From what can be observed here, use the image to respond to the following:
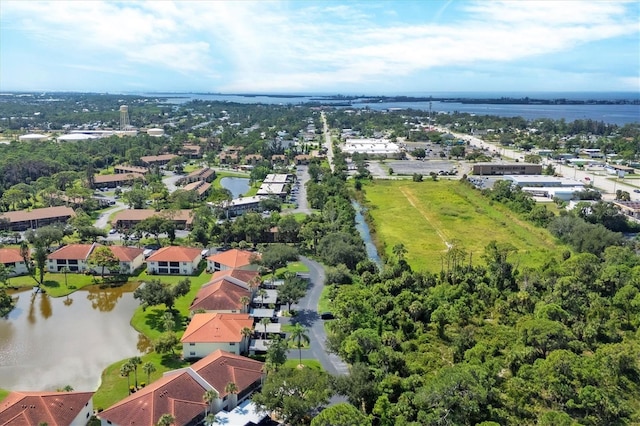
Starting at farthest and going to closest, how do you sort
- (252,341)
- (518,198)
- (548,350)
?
1. (518,198)
2. (252,341)
3. (548,350)

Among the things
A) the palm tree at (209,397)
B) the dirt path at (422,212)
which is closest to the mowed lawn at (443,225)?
the dirt path at (422,212)

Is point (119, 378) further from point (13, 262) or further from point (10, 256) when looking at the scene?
point (10, 256)

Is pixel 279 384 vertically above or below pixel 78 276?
above

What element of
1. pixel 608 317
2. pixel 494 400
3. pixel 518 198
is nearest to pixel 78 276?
pixel 494 400

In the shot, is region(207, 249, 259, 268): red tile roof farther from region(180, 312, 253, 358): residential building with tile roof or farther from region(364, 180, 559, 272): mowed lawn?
region(364, 180, 559, 272): mowed lawn

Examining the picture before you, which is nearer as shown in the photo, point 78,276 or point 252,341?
point 252,341

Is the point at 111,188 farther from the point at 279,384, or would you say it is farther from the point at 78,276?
the point at 279,384

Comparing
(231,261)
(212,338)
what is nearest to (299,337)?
(212,338)
